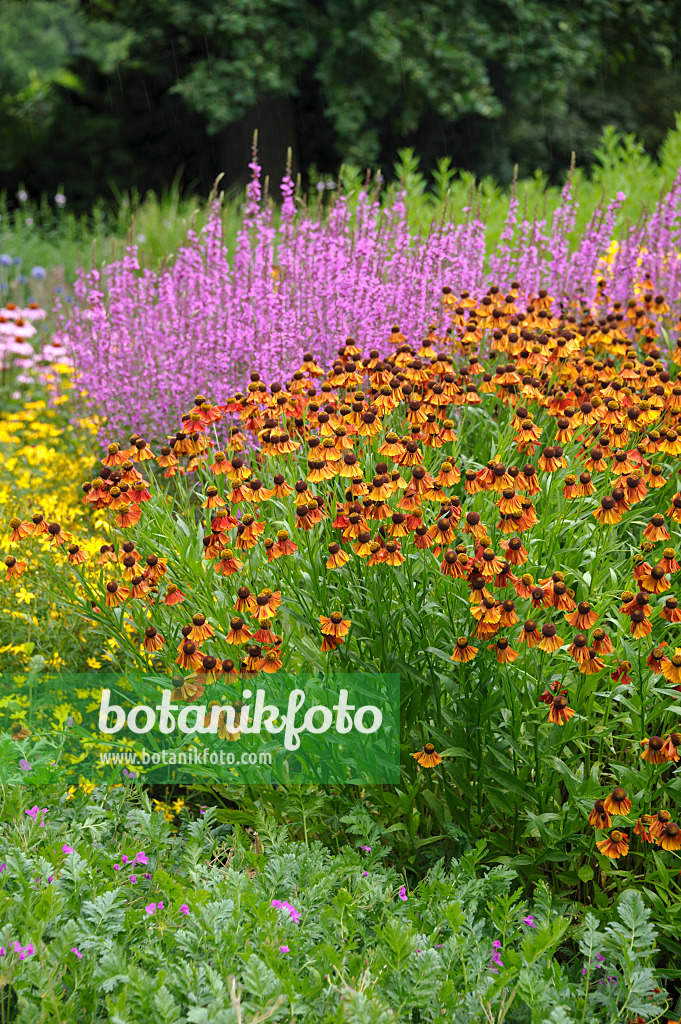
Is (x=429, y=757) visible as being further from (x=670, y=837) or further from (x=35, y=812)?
(x=35, y=812)

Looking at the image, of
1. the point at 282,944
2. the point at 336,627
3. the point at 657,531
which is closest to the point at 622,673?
the point at 657,531

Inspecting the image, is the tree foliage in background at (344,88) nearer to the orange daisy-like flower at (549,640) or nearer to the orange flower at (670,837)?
the orange daisy-like flower at (549,640)

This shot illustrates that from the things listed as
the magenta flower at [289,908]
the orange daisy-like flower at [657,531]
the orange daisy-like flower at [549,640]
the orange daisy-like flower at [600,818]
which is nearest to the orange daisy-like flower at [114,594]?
the magenta flower at [289,908]

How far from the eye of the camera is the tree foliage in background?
38.5 feet

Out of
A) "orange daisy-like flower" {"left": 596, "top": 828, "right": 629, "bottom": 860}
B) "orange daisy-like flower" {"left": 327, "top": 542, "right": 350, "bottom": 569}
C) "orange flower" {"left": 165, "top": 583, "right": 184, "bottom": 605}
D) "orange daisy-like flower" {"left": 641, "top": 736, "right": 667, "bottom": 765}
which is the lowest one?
"orange daisy-like flower" {"left": 596, "top": 828, "right": 629, "bottom": 860}

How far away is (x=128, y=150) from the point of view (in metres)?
16.1

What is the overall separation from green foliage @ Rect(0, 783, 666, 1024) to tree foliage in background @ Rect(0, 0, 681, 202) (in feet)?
36.7

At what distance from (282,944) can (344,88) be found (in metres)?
12.5

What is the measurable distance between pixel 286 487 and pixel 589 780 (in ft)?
3.76

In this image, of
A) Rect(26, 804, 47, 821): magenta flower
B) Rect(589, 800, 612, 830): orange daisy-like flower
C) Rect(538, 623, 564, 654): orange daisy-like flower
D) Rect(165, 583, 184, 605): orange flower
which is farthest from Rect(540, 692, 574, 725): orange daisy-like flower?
Rect(26, 804, 47, 821): magenta flower

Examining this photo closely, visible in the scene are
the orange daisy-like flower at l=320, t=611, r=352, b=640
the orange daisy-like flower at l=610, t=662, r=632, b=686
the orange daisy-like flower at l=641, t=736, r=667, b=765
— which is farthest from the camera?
the orange daisy-like flower at l=610, t=662, r=632, b=686

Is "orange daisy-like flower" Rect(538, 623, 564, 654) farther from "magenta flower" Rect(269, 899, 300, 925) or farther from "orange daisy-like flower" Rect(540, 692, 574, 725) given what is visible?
"magenta flower" Rect(269, 899, 300, 925)

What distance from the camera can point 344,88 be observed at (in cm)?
1234

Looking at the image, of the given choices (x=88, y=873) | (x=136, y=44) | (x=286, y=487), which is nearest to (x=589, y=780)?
(x=286, y=487)
